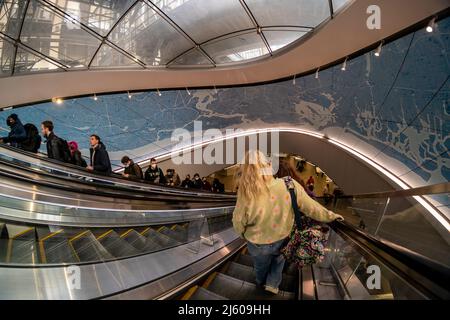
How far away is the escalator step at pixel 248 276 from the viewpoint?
2.76 metres

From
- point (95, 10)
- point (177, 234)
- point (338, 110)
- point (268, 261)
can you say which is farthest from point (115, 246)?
point (338, 110)

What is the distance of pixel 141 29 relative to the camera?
8.31 meters

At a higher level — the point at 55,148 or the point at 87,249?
the point at 55,148

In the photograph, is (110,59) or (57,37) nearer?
(57,37)

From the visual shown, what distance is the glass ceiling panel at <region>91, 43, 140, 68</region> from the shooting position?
339 inches

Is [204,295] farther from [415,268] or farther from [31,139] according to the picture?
[31,139]

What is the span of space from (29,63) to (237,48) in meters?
7.32

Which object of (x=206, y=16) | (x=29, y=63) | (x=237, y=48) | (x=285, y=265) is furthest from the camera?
(x=237, y=48)

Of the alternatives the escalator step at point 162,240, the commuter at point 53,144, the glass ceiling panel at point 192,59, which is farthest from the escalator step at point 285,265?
the glass ceiling panel at point 192,59

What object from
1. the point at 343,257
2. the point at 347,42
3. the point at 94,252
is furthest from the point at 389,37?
the point at 94,252

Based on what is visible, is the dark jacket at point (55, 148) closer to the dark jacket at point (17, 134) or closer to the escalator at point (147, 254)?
the dark jacket at point (17, 134)

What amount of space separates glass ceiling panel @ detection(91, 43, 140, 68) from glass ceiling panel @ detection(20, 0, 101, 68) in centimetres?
21

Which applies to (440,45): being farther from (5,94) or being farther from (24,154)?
(5,94)

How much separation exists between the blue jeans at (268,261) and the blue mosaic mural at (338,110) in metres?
6.40
